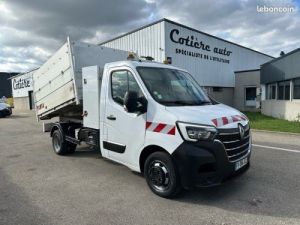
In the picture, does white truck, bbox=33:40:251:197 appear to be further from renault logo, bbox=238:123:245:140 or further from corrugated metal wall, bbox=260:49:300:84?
corrugated metal wall, bbox=260:49:300:84

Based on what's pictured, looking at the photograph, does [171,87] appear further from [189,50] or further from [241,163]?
[189,50]

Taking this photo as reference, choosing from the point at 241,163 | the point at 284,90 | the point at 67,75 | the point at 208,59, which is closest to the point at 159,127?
the point at 241,163

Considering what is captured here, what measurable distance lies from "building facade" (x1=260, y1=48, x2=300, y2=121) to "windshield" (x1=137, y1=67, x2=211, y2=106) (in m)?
11.7

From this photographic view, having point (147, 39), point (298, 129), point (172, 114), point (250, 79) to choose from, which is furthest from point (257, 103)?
point (172, 114)

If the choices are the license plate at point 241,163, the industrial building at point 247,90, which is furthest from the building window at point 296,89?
the license plate at point 241,163

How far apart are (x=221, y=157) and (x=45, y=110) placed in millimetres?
6030

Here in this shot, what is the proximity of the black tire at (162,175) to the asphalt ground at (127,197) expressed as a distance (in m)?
Result: 0.18

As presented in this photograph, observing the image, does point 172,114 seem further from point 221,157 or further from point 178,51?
point 178,51

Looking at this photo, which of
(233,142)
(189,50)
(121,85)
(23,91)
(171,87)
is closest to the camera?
(233,142)

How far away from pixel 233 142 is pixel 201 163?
0.72 meters

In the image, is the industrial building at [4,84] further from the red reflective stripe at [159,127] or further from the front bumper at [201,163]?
the front bumper at [201,163]

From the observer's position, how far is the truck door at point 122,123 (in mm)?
4770

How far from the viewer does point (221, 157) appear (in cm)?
405

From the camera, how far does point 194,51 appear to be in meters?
22.2
